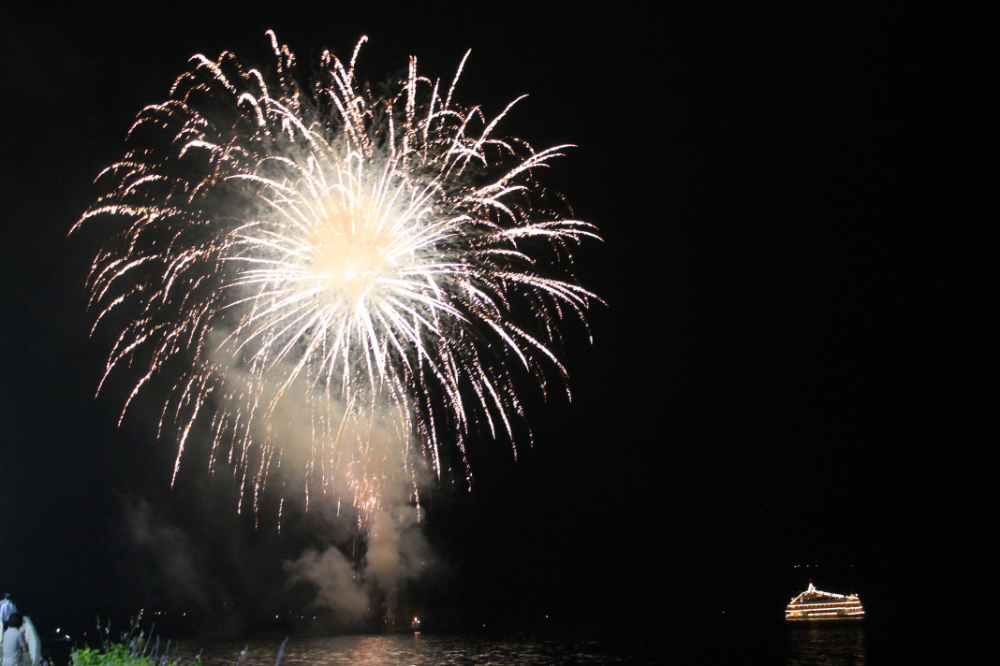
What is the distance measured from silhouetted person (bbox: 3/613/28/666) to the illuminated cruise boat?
405ft

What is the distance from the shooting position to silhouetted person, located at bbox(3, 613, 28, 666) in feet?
32.4

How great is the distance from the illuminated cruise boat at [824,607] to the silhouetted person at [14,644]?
4863 inches

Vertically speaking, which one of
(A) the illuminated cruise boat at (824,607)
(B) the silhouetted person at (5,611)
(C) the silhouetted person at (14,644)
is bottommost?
(A) the illuminated cruise boat at (824,607)

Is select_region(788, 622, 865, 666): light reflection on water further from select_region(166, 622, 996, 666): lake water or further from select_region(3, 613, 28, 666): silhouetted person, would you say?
select_region(3, 613, 28, 666): silhouetted person

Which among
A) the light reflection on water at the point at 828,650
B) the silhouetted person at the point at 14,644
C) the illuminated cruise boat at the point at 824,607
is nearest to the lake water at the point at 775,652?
the light reflection on water at the point at 828,650

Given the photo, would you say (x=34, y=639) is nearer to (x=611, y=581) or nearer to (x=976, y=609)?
(x=976, y=609)

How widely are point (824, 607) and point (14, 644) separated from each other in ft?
414

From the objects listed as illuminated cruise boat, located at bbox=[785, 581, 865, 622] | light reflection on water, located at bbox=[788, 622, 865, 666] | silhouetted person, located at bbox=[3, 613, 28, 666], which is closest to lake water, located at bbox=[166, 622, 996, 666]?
light reflection on water, located at bbox=[788, 622, 865, 666]

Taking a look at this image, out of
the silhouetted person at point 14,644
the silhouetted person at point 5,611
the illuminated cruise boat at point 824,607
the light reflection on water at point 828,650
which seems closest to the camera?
the silhouetted person at point 14,644

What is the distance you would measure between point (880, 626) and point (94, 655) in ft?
322

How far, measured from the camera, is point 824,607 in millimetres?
114125

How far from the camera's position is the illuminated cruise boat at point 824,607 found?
368 feet

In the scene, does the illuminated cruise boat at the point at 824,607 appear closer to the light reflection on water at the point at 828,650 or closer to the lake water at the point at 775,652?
the lake water at the point at 775,652

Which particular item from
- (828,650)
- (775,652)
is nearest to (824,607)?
(828,650)
